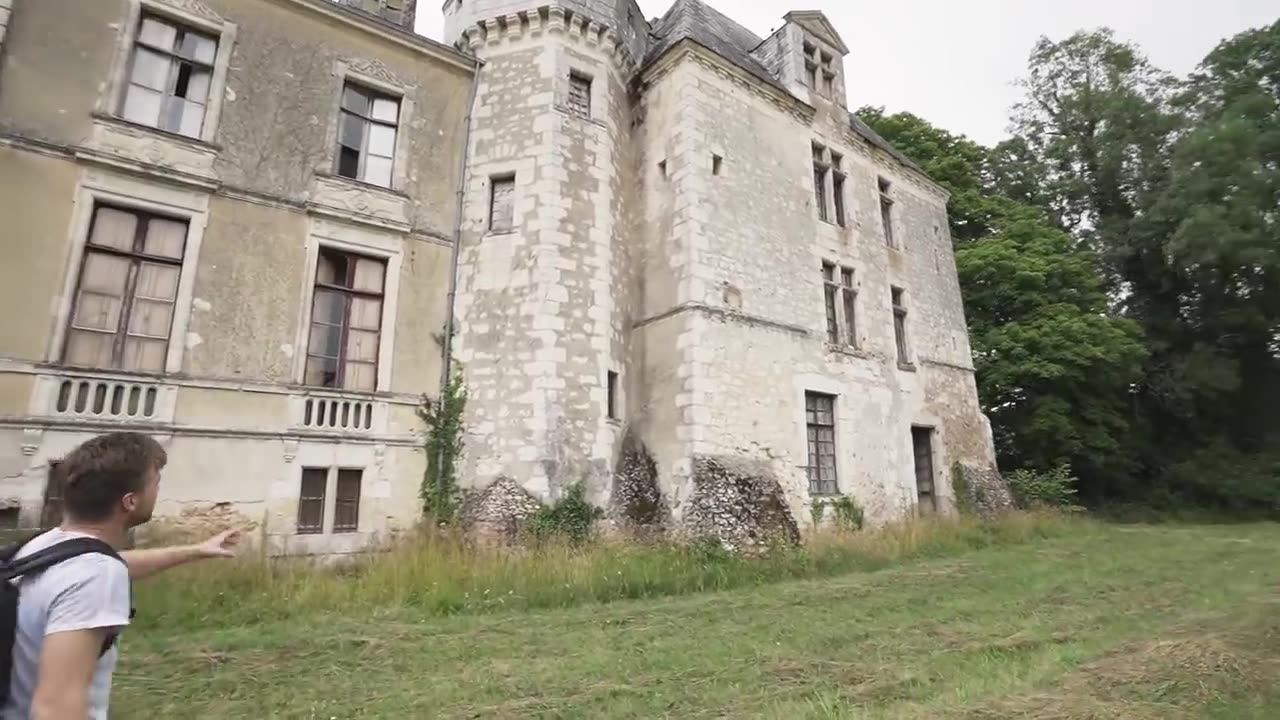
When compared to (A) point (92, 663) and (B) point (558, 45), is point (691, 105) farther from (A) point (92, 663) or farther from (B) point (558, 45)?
(A) point (92, 663)

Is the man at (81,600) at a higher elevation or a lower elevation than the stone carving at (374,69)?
lower

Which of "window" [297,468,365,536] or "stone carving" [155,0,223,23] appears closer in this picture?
"window" [297,468,365,536]

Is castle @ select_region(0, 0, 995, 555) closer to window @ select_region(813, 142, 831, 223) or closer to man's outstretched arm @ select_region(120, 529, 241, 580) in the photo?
window @ select_region(813, 142, 831, 223)

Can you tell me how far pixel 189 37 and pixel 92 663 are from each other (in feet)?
34.1

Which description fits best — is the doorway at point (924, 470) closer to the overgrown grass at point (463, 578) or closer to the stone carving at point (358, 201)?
the overgrown grass at point (463, 578)

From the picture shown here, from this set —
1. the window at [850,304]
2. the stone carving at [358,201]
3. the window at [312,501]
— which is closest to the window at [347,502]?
the window at [312,501]

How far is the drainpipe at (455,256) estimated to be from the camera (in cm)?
1005

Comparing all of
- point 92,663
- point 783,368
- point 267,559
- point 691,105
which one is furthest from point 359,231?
point 92,663

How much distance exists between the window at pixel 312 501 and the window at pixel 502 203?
4.64 meters

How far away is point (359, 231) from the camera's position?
9.72m

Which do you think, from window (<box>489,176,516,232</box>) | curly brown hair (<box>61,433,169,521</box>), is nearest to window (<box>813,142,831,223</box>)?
window (<box>489,176,516,232</box>)

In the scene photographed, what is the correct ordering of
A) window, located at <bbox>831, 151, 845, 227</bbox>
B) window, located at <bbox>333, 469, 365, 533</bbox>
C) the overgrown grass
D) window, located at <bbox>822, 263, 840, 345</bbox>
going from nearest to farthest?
1. the overgrown grass
2. window, located at <bbox>333, 469, 365, 533</bbox>
3. window, located at <bbox>822, 263, 840, 345</bbox>
4. window, located at <bbox>831, 151, 845, 227</bbox>

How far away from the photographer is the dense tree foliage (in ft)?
60.8

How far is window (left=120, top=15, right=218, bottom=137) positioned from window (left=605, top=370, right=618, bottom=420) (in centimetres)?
682
